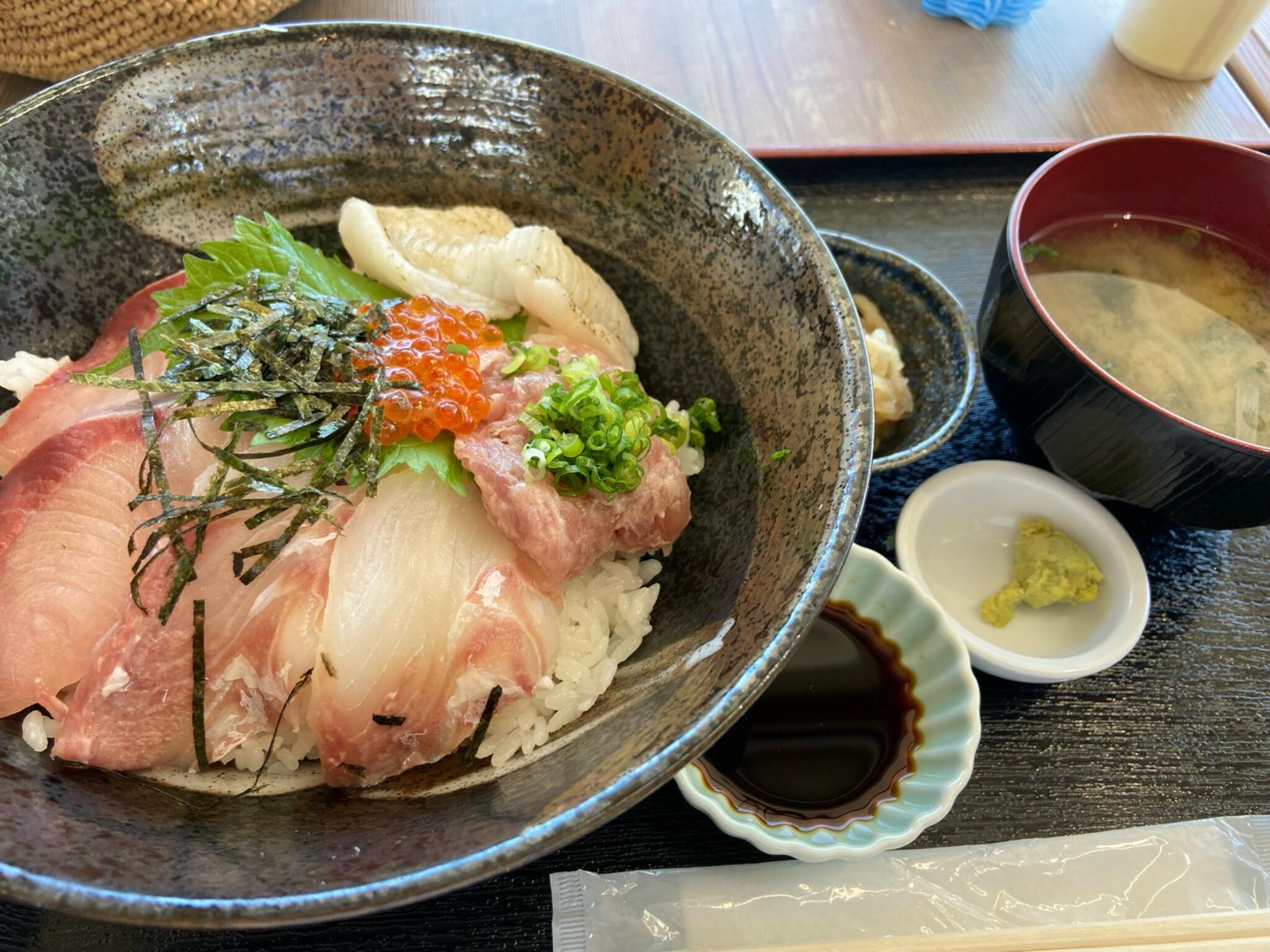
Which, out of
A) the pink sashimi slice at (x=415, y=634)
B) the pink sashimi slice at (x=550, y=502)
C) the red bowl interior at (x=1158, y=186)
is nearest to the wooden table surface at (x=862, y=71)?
the red bowl interior at (x=1158, y=186)

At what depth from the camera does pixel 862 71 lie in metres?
2.90

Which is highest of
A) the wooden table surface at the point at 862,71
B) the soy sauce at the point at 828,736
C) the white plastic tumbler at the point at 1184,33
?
the white plastic tumbler at the point at 1184,33

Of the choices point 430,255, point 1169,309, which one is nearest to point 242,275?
point 430,255

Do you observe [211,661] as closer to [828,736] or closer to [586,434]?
[586,434]

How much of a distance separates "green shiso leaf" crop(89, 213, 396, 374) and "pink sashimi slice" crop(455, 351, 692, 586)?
423mm

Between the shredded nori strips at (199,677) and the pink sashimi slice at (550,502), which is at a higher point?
the pink sashimi slice at (550,502)

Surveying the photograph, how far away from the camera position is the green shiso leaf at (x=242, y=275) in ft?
4.97

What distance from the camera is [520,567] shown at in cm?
138

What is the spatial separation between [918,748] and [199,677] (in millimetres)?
1250

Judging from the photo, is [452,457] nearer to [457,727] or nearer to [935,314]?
[457,727]

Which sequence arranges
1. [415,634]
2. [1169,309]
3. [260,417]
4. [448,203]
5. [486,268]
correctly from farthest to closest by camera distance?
1. [1169,309]
2. [448,203]
3. [486,268]
4. [260,417]
5. [415,634]

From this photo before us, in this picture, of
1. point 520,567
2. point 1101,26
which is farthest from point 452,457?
point 1101,26

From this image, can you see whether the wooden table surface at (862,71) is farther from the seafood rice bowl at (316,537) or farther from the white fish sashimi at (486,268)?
the seafood rice bowl at (316,537)

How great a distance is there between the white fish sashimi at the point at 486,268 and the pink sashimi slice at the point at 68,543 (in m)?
0.53
